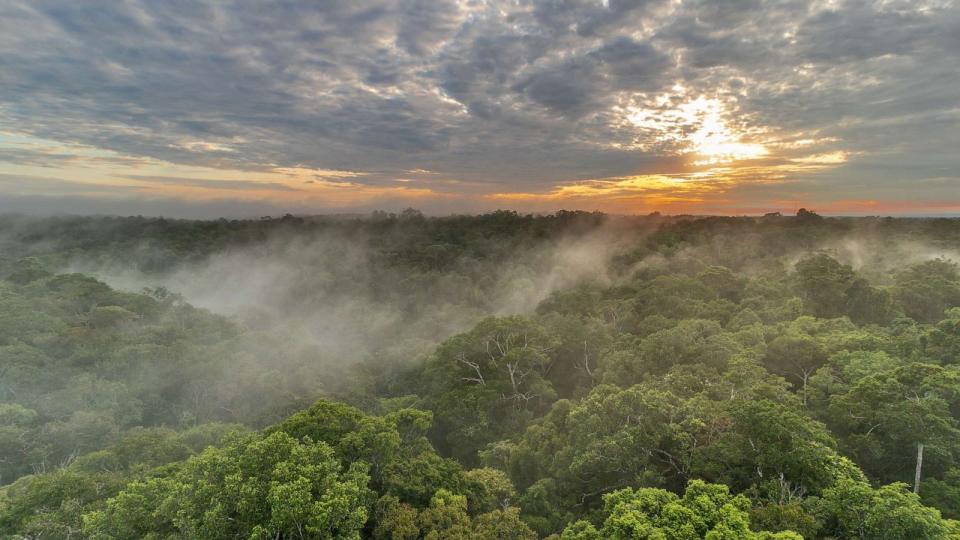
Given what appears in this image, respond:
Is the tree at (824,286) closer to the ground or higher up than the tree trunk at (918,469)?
higher up

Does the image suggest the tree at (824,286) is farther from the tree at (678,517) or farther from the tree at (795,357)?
the tree at (678,517)

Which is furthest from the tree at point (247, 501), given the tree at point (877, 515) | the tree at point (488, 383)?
the tree at point (488, 383)

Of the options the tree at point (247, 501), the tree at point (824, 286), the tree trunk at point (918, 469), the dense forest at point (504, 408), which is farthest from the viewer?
the tree at point (824, 286)

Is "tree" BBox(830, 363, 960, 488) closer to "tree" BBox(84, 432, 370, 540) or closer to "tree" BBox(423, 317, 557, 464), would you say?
"tree" BBox(423, 317, 557, 464)

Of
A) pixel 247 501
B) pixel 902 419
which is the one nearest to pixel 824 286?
pixel 902 419

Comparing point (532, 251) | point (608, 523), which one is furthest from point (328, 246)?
point (608, 523)

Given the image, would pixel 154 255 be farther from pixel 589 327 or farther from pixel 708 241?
pixel 708 241

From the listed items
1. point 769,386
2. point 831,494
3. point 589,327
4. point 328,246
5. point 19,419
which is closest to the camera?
point 831,494

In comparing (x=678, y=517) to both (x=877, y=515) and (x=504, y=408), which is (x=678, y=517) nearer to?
(x=877, y=515)
